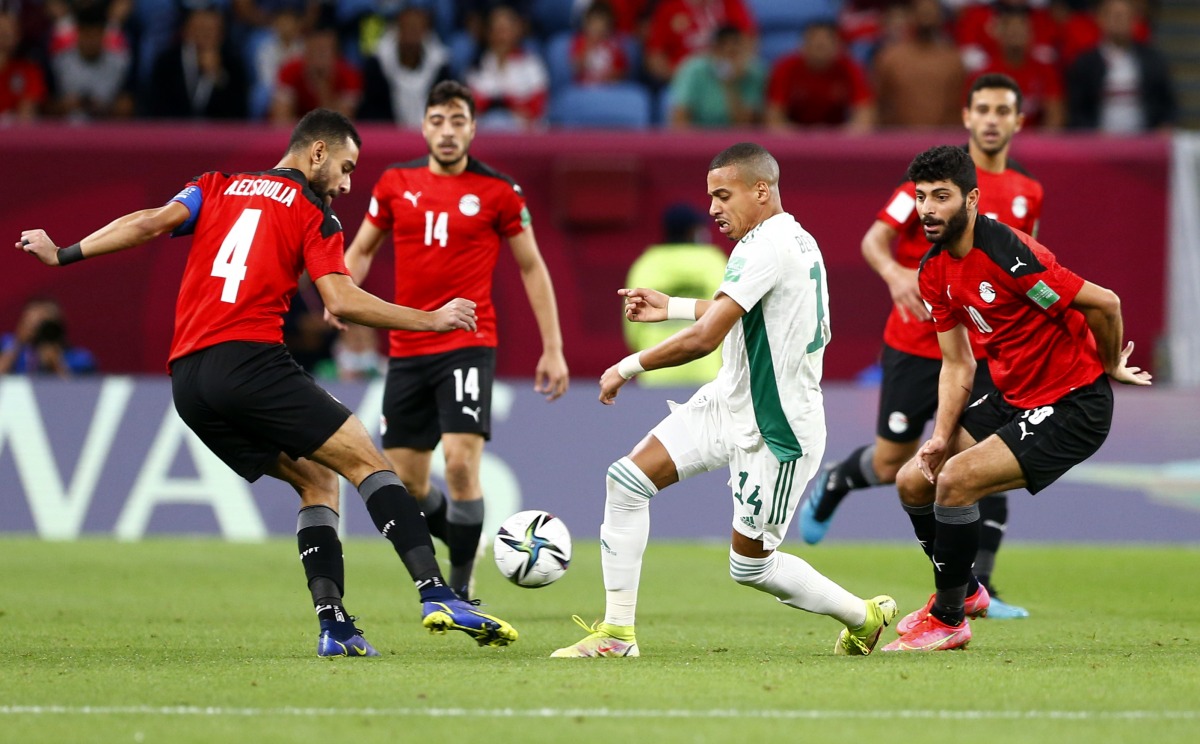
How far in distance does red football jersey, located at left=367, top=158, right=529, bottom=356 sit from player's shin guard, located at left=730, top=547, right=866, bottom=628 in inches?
106

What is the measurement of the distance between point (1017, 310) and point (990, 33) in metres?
10.6

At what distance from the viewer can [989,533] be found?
29.7ft

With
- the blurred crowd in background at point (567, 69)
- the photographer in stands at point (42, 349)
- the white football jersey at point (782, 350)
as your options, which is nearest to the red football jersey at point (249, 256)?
the white football jersey at point (782, 350)

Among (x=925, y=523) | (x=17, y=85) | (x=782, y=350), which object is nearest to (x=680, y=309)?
(x=782, y=350)

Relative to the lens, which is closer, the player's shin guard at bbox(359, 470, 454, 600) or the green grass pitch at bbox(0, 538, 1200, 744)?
the green grass pitch at bbox(0, 538, 1200, 744)

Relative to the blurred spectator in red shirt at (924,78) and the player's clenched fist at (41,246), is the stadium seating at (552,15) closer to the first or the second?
the blurred spectator in red shirt at (924,78)

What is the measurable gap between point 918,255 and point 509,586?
340cm

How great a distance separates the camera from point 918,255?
926 centimetres

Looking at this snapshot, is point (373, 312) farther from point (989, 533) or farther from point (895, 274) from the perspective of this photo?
point (989, 533)

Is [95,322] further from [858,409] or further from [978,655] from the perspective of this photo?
[978,655]

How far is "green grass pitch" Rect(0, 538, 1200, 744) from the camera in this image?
5246mm

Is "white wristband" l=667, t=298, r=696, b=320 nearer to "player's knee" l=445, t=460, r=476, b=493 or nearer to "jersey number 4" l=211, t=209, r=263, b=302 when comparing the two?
"jersey number 4" l=211, t=209, r=263, b=302

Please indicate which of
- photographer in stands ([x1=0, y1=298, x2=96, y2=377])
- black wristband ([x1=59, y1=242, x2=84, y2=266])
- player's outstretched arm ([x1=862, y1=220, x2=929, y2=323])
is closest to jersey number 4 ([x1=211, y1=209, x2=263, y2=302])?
black wristband ([x1=59, y1=242, x2=84, y2=266])

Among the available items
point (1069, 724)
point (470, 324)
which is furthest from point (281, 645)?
point (1069, 724)
